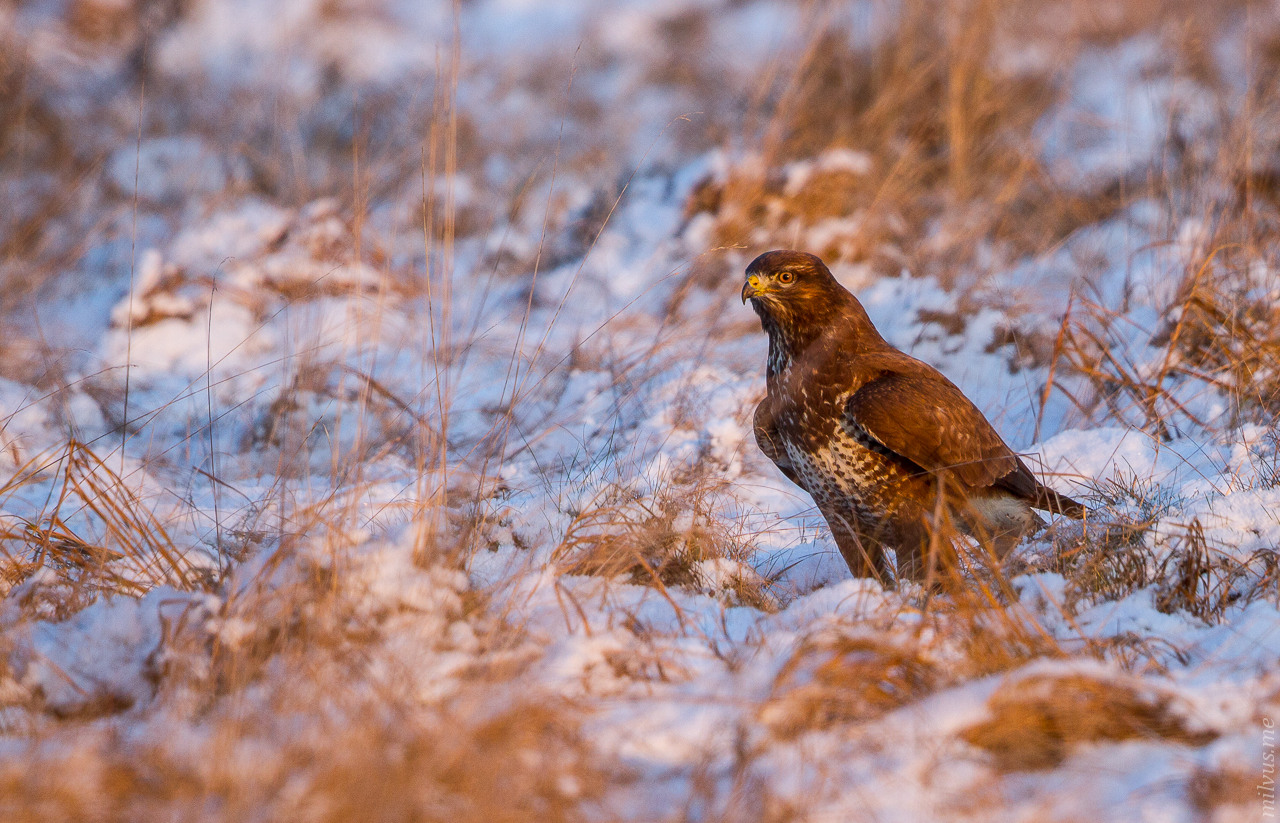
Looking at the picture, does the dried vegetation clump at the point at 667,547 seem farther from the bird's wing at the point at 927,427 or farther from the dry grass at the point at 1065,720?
the dry grass at the point at 1065,720

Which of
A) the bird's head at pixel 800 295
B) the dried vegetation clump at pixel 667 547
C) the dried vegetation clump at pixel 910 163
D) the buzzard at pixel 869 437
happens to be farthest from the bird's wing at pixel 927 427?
the dried vegetation clump at pixel 910 163

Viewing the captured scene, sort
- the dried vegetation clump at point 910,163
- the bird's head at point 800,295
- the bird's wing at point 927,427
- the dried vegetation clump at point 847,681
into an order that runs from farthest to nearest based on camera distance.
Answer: the dried vegetation clump at point 910,163, the bird's head at point 800,295, the bird's wing at point 927,427, the dried vegetation clump at point 847,681

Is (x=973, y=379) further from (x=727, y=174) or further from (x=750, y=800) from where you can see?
(x=750, y=800)

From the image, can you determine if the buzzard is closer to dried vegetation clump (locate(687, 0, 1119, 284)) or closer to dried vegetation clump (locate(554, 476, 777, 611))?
dried vegetation clump (locate(554, 476, 777, 611))

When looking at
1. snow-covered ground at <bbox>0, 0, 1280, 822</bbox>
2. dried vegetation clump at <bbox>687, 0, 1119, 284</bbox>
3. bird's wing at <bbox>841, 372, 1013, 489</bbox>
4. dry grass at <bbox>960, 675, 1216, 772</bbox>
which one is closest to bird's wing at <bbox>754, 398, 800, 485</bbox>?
snow-covered ground at <bbox>0, 0, 1280, 822</bbox>

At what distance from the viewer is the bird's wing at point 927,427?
3.47 meters

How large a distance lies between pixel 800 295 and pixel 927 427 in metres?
0.68

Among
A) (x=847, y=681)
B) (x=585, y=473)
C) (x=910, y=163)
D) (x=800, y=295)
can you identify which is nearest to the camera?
(x=847, y=681)

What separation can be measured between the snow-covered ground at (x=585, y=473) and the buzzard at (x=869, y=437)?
0.92ft

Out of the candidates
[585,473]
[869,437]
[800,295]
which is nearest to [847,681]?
[869,437]

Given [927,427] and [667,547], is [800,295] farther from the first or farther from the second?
[667,547]

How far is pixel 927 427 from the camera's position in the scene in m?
3.48

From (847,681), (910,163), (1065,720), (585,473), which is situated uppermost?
(910,163)

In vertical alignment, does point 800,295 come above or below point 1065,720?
above
